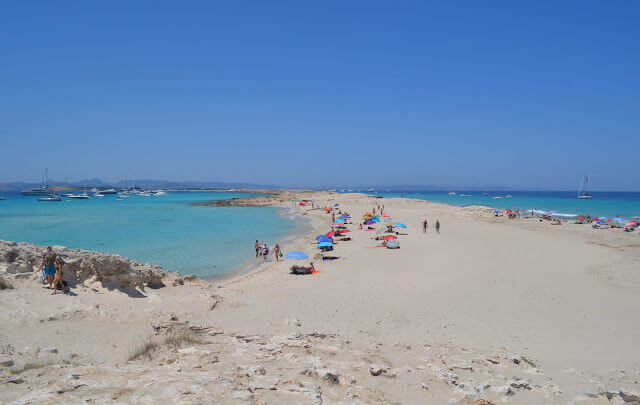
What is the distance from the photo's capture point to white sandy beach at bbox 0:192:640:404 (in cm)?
483

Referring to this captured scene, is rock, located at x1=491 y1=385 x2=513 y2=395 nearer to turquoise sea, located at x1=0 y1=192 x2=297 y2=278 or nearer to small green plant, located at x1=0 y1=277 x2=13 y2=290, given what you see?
small green plant, located at x1=0 y1=277 x2=13 y2=290

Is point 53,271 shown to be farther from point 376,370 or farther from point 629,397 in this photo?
point 629,397

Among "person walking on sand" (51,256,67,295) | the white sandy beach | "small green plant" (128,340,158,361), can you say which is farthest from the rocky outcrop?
"small green plant" (128,340,158,361)

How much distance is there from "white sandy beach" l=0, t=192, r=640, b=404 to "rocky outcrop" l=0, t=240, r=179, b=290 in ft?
1.09

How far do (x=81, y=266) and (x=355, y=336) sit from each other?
7.96 meters

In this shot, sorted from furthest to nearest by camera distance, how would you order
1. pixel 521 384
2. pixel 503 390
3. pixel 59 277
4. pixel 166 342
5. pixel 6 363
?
pixel 59 277
pixel 166 342
pixel 521 384
pixel 503 390
pixel 6 363

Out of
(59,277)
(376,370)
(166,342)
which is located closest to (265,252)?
(59,277)

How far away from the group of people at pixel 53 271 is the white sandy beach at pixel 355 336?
0.31 metres

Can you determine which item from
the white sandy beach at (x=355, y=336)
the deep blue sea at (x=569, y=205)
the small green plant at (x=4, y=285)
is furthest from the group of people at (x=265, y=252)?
the deep blue sea at (x=569, y=205)

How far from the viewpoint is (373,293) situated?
519 inches

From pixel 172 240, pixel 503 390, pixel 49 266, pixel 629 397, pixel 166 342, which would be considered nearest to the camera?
pixel 629 397

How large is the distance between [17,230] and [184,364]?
3944 cm

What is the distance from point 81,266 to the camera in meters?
10.3

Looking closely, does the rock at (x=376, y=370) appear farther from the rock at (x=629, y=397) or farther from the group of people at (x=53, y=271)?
the group of people at (x=53, y=271)
